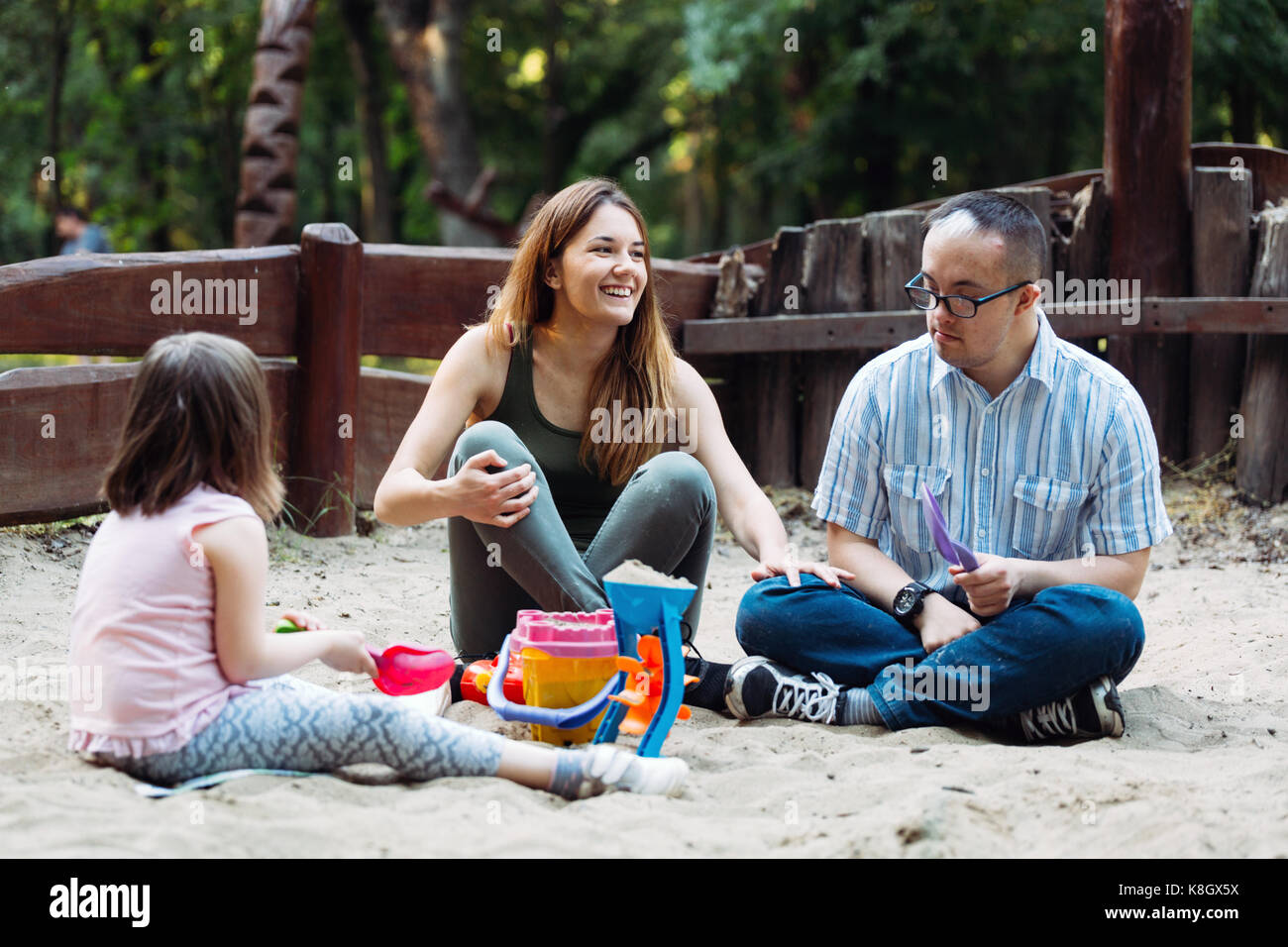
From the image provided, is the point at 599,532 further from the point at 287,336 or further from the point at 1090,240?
the point at 1090,240

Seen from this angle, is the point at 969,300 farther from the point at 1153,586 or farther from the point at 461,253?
the point at 461,253

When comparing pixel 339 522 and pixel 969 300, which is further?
pixel 339 522

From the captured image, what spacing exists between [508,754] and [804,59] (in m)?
11.5

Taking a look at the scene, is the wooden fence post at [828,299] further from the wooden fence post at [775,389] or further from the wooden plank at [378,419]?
the wooden plank at [378,419]

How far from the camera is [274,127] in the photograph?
7586 millimetres

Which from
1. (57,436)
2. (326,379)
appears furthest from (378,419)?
(57,436)

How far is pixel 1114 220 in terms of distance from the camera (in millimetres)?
5219

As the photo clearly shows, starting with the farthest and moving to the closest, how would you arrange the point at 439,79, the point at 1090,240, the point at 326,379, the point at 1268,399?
the point at 439,79, the point at 1090,240, the point at 1268,399, the point at 326,379

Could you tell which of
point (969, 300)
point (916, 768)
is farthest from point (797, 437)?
Result: point (916, 768)

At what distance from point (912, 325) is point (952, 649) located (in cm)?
263

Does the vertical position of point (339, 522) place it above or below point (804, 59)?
below

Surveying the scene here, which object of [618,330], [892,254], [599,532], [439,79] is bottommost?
[599,532]

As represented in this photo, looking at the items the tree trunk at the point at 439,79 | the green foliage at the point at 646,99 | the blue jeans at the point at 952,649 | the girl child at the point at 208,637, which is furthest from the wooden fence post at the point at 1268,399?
the tree trunk at the point at 439,79
